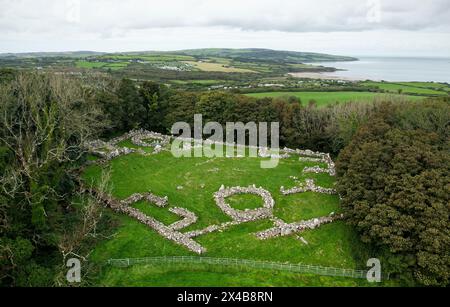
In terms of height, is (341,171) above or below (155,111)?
below

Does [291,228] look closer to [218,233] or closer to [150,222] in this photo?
[218,233]

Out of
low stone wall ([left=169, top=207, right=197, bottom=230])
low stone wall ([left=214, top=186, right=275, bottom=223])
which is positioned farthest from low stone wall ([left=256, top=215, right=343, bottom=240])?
low stone wall ([left=169, top=207, right=197, bottom=230])

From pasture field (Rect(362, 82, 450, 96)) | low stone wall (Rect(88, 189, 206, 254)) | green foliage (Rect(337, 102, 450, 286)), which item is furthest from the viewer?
pasture field (Rect(362, 82, 450, 96))

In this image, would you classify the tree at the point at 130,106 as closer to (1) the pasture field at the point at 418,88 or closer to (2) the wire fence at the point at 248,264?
(2) the wire fence at the point at 248,264

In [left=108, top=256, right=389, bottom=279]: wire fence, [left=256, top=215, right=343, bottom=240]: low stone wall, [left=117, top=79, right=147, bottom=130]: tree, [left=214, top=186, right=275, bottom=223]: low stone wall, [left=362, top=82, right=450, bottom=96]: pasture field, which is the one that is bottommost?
[left=108, top=256, right=389, bottom=279]: wire fence

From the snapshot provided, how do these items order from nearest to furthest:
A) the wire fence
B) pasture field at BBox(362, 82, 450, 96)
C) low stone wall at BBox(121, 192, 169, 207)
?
the wire fence, low stone wall at BBox(121, 192, 169, 207), pasture field at BBox(362, 82, 450, 96)

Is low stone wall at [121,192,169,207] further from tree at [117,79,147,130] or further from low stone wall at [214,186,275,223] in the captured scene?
tree at [117,79,147,130]

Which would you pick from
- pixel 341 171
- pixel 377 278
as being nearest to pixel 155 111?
pixel 341 171
